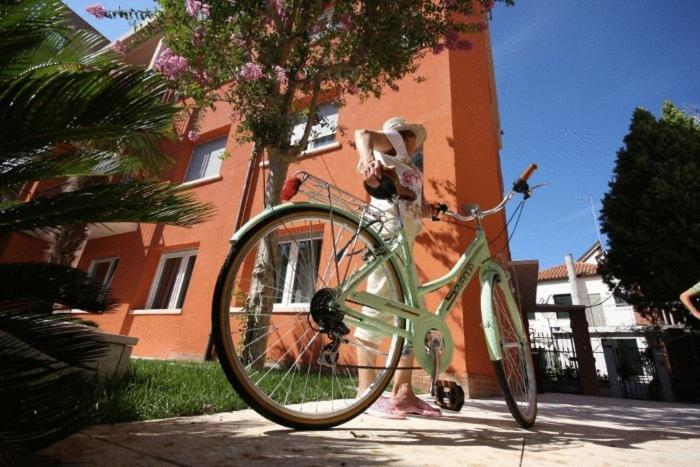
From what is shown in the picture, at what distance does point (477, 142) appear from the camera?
6.97 meters

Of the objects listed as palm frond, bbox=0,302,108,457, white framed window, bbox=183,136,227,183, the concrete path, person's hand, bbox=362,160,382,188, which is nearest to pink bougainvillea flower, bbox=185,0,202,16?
person's hand, bbox=362,160,382,188

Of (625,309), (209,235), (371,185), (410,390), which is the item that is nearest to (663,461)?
(410,390)

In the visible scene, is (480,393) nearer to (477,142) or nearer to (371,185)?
(371,185)

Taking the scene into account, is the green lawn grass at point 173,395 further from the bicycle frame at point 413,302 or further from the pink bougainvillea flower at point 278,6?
the pink bougainvillea flower at point 278,6

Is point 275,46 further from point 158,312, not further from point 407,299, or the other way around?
point 158,312

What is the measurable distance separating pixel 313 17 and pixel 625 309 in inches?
1176

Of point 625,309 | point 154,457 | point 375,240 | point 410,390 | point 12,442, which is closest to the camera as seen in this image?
point 12,442

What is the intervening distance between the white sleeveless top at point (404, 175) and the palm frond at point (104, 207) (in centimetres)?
115

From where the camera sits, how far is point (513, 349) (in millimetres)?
2523

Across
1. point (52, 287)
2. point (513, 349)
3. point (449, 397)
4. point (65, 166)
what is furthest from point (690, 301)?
point (65, 166)

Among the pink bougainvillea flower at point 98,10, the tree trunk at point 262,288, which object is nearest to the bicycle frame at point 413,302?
the tree trunk at point 262,288

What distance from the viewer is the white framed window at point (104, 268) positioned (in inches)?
389

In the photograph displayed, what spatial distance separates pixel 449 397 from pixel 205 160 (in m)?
10.0

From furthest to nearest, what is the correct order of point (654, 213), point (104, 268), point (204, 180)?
point (654, 213)
point (104, 268)
point (204, 180)
